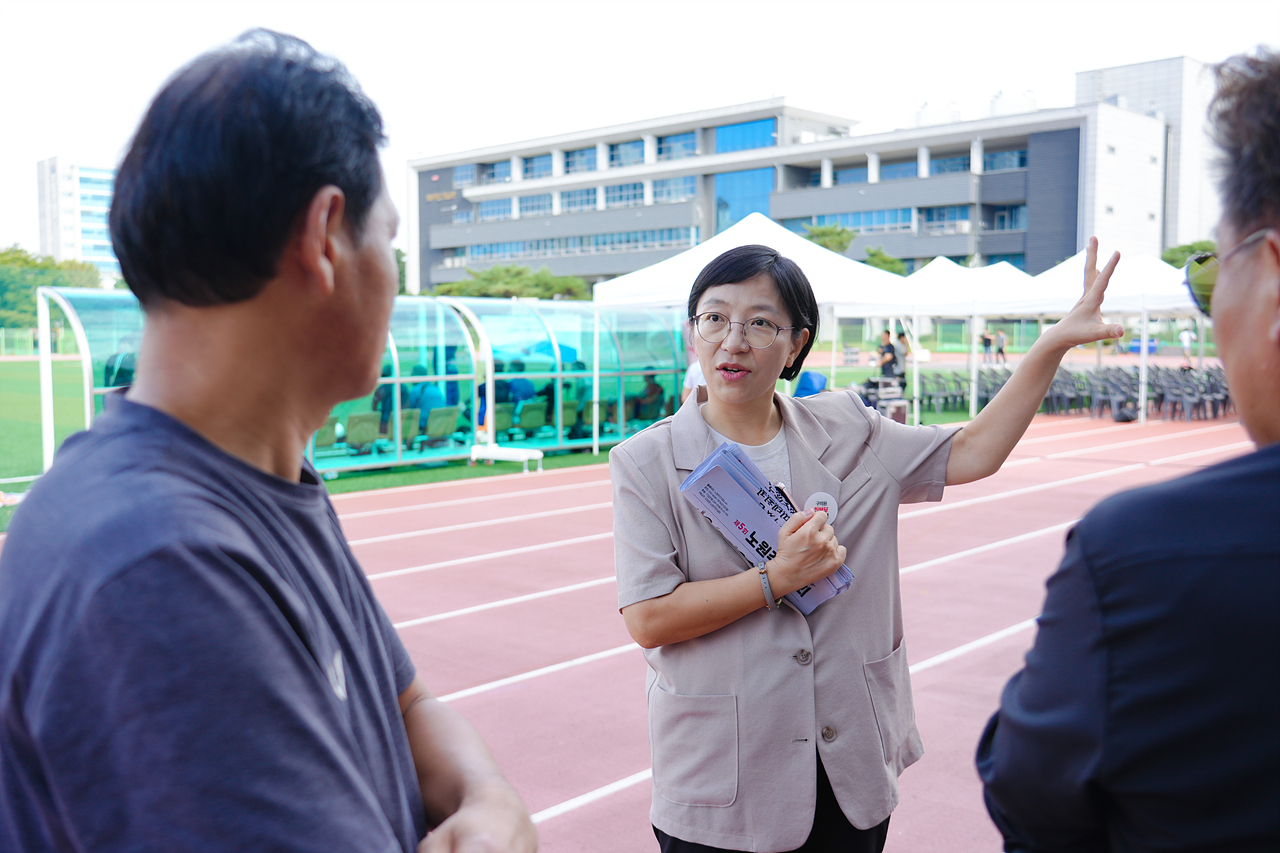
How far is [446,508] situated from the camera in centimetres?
1152

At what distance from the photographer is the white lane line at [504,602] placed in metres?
6.88

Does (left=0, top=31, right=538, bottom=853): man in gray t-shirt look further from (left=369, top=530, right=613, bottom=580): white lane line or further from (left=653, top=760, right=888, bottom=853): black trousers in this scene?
(left=369, top=530, right=613, bottom=580): white lane line

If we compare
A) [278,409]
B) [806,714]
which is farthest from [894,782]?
[278,409]

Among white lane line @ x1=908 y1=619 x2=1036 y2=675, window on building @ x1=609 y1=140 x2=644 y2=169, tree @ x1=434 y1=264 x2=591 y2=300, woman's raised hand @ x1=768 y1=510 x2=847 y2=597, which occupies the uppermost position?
window on building @ x1=609 y1=140 x2=644 y2=169

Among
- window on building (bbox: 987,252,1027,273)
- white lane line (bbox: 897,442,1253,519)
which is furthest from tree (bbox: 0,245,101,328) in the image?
window on building (bbox: 987,252,1027,273)

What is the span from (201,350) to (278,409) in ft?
0.34

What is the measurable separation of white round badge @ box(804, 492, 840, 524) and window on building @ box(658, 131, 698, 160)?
79.2 m

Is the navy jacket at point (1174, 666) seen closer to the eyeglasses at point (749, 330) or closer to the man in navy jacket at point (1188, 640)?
the man in navy jacket at point (1188, 640)

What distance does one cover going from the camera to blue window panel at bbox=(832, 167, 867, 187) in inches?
2830

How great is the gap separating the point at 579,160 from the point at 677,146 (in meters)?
9.96

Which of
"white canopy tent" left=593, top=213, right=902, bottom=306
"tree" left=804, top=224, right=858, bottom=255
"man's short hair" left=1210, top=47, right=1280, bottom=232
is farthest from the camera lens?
"tree" left=804, top=224, right=858, bottom=255

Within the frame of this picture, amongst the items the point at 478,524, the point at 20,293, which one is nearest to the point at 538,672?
the point at 478,524

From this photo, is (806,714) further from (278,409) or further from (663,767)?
(278,409)

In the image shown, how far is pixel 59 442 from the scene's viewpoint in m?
7.20
